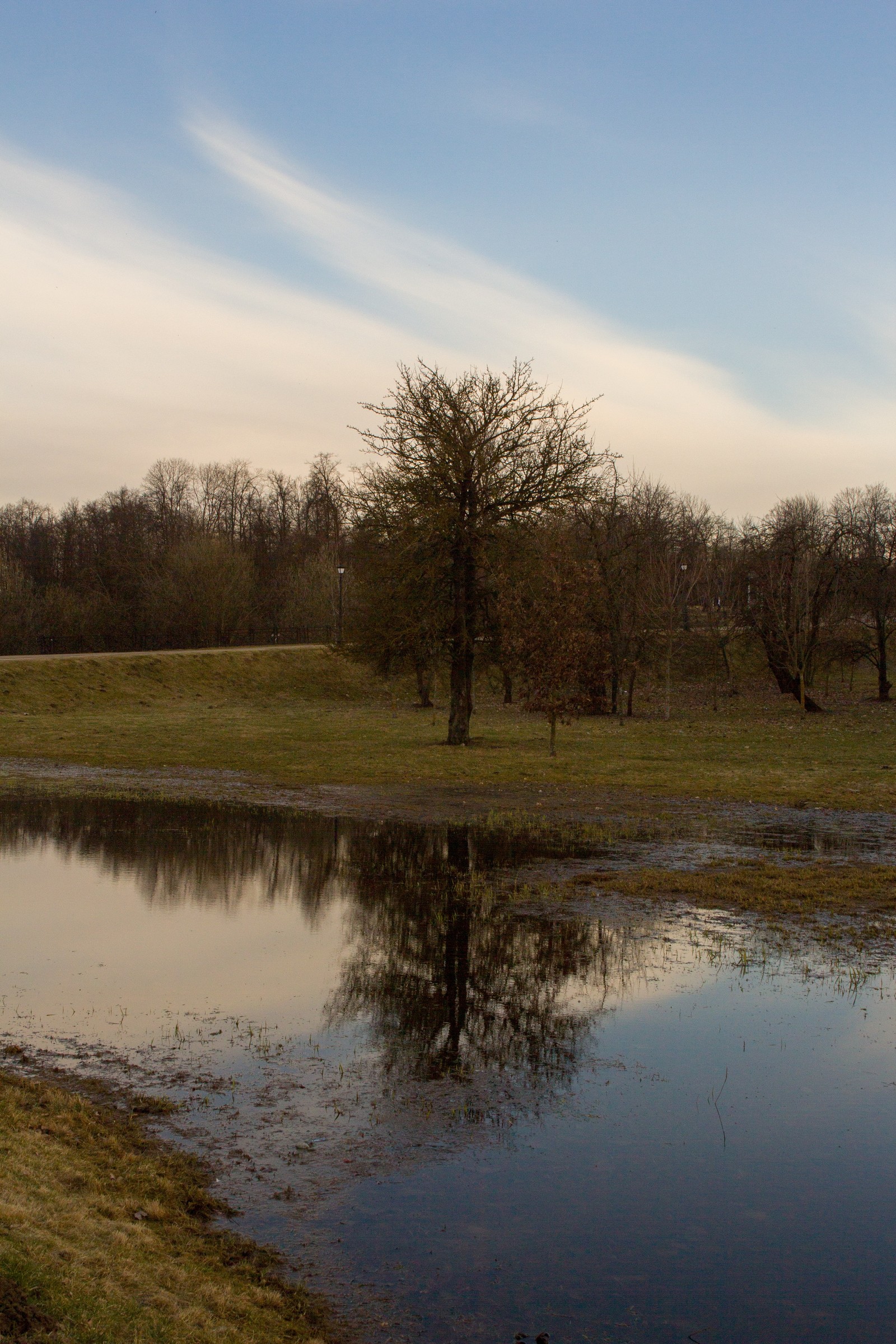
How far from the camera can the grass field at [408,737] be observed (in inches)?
1020

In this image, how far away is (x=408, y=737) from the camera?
3497 centimetres

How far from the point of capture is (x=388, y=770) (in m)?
27.2

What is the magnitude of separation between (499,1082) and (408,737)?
26951mm

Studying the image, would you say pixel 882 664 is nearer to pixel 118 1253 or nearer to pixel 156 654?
pixel 156 654

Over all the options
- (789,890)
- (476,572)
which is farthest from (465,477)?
(789,890)

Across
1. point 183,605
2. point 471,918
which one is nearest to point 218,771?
point 471,918

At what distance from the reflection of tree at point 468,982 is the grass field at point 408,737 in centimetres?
1155

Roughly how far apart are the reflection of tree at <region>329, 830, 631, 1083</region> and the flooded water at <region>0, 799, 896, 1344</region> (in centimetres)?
4

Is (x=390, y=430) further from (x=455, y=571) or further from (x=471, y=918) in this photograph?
(x=471, y=918)

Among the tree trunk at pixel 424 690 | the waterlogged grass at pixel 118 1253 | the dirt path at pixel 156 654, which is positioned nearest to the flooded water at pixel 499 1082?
the waterlogged grass at pixel 118 1253

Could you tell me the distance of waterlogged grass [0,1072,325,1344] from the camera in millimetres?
4570

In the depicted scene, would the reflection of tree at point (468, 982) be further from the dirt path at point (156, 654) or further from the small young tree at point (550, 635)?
the dirt path at point (156, 654)

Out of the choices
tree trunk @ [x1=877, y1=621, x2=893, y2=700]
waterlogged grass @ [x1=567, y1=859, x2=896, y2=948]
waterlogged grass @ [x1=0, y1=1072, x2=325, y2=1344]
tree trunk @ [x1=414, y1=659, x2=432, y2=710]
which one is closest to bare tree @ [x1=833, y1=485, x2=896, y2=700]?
tree trunk @ [x1=877, y1=621, x2=893, y2=700]

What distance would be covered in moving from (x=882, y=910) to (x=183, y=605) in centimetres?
6412
